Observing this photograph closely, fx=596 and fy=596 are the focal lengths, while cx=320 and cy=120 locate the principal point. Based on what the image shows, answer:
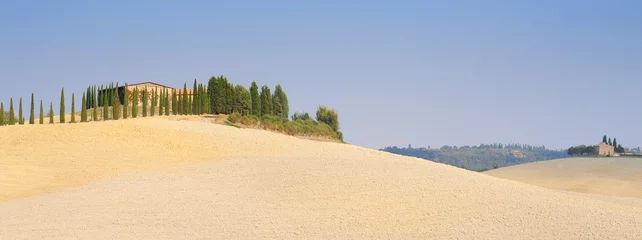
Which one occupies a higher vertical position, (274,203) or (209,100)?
(209,100)

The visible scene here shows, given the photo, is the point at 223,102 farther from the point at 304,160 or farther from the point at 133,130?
the point at 304,160

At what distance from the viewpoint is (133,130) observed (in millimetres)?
33812

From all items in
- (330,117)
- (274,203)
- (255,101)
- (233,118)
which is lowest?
(274,203)

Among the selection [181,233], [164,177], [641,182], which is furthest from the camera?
[641,182]

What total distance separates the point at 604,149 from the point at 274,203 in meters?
55.5

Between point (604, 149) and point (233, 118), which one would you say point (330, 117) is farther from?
point (604, 149)

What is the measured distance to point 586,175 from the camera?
39281 millimetres

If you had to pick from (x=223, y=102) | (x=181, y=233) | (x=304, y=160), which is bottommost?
(x=181, y=233)

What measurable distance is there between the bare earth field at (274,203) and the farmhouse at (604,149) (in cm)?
3996

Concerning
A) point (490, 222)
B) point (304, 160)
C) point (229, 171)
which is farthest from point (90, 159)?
point (490, 222)

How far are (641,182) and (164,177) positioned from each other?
28894mm

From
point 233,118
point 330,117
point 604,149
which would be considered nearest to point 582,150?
point 604,149

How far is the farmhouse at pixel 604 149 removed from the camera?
61216 millimetres

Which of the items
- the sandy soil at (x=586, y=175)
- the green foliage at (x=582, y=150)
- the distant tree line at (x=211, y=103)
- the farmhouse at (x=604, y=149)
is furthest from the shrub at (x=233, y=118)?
the farmhouse at (x=604, y=149)
